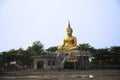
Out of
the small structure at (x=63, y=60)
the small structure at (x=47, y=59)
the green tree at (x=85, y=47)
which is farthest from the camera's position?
the green tree at (x=85, y=47)

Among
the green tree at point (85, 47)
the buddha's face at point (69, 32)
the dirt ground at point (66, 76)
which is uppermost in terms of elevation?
the buddha's face at point (69, 32)

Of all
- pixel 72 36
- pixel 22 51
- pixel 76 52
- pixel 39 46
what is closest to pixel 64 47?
pixel 72 36

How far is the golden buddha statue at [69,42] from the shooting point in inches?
1391

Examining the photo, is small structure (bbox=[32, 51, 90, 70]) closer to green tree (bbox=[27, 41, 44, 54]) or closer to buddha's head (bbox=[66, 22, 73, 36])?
buddha's head (bbox=[66, 22, 73, 36])

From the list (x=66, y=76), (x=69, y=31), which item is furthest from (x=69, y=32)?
(x=66, y=76)

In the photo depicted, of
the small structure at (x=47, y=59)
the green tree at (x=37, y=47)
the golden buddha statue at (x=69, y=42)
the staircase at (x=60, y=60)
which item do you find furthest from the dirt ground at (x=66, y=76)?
the green tree at (x=37, y=47)

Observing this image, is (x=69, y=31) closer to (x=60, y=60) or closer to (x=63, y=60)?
(x=60, y=60)

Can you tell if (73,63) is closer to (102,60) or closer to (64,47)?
(64,47)

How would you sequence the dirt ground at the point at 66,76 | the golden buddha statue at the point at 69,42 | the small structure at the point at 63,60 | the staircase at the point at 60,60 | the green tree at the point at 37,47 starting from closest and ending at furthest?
the dirt ground at the point at 66,76 → the staircase at the point at 60,60 → the small structure at the point at 63,60 → the golden buddha statue at the point at 69,42 → the green tree at the point at 37,47

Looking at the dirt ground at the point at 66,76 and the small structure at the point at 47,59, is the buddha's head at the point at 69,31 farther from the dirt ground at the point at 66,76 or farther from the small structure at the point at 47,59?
the dirt ground at the point at 66,76

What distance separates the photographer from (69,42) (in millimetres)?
36312

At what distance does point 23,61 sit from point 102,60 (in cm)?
1431

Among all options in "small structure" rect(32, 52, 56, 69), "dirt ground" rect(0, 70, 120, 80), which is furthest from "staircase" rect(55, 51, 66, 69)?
"dirt ground" rect(0, 70, 120, 80)

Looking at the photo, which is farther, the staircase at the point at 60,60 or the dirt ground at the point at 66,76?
the staircase at the point at 60,60
